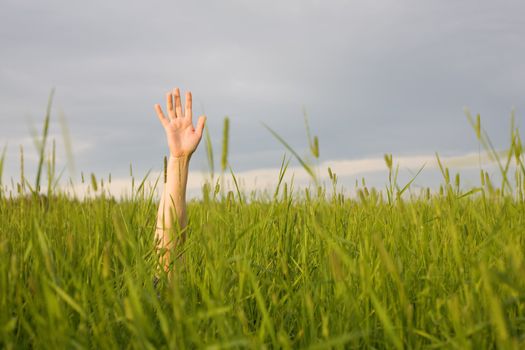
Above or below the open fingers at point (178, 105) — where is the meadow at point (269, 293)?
below

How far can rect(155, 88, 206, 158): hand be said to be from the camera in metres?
3.45

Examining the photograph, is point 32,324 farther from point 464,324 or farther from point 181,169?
point 181,169

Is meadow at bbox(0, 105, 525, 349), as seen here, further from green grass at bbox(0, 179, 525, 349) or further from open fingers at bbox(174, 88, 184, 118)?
open fingers at bbox(174, 88, 184, 118)

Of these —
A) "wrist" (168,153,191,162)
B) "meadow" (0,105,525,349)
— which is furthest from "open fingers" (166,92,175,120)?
"meadow" (0,105,525,349)

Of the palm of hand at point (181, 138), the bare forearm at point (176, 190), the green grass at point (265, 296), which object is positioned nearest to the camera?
the green grass at point (265, 296)

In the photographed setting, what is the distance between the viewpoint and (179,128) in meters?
3.59

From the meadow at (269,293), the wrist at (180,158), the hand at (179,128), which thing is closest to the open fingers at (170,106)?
the hand at (179,128)

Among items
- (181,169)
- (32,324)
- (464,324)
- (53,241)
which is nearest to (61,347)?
(32,324)

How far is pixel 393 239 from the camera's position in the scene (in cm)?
216

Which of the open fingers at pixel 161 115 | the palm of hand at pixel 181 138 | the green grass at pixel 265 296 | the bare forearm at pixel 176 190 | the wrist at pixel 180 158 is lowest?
the green grass at pixel 265 296

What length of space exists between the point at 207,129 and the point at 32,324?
923 mm

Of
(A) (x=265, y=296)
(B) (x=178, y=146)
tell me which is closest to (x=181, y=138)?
(B) (x=178, y=146)

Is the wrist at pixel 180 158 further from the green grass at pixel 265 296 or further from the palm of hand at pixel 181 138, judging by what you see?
the green grass at pixel 265 296

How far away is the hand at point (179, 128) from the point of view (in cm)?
345
